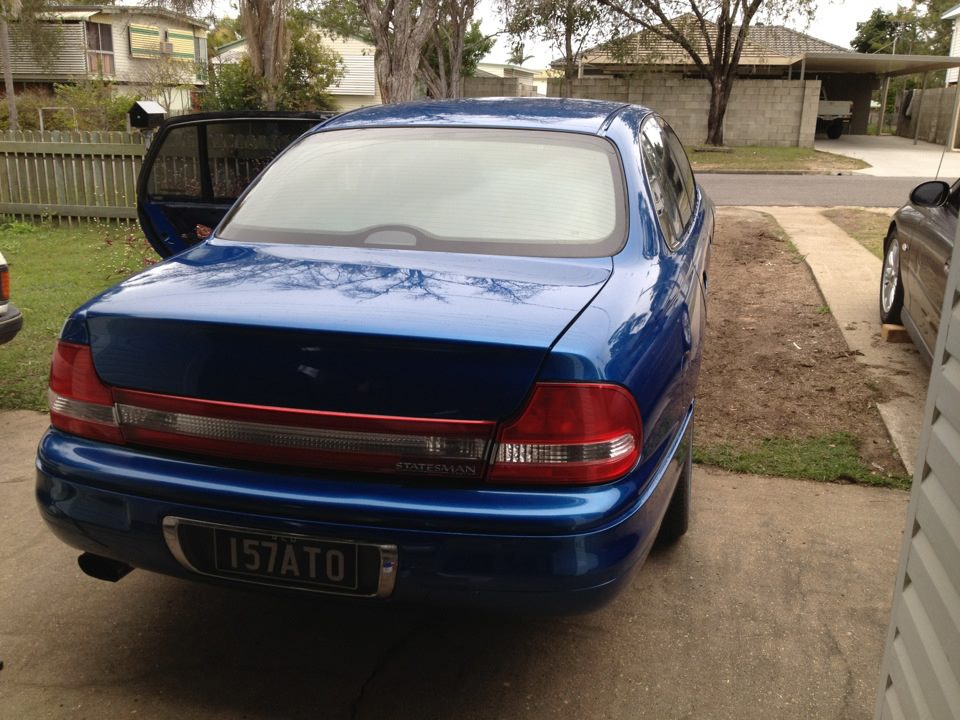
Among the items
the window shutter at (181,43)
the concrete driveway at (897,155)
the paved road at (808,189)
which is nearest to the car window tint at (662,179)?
the paved road at (808,189)

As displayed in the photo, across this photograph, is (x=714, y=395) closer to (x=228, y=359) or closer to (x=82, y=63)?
(x=228, y=359)

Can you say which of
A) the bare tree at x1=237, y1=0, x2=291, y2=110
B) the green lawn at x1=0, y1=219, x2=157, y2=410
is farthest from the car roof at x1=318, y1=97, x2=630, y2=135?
the bare tree at x1=237, y1=0, x2=291, y2=110

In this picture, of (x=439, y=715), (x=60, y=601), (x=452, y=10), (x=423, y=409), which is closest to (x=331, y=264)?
(x=423, y=409)

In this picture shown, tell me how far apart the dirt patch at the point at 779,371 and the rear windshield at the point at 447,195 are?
1884 millimetres

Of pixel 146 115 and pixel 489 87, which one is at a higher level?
pixel 489 87

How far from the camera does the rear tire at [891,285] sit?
5.85 metres

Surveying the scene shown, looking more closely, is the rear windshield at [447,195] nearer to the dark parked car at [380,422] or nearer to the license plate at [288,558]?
the dark parked car at [380,422]

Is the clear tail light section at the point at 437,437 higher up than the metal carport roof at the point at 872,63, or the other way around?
the metal carport roof at the point at 872,63

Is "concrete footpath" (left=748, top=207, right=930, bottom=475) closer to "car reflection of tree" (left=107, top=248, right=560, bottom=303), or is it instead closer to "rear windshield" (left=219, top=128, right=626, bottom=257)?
"rear windshield" (left=219, top=128, right=626, bottom=257)

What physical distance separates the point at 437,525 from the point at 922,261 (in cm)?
395

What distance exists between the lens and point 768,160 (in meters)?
21.1

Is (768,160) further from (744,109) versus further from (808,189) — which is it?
(808,189)

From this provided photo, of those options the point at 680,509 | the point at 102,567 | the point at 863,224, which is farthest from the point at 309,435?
the point at 863,224

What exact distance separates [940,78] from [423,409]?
2163 inches
